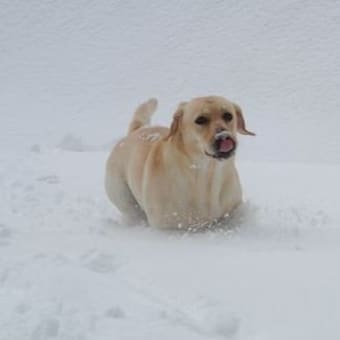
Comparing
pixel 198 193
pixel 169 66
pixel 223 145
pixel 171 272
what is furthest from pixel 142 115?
pixel 169 66

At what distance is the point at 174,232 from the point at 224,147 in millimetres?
495

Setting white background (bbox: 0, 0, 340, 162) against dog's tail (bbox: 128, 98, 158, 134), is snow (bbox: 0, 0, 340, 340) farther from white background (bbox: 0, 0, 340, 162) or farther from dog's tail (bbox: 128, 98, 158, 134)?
dog's tail (bbox: 128, 98, 158, 134)

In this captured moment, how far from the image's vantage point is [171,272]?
2654 mm

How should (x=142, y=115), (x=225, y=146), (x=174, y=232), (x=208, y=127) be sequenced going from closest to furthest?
(x=225, y=146)
(x=208, y=127)
(x=174, y=232)
(x=142, y=115)

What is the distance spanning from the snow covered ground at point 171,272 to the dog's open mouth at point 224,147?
359 millimetres

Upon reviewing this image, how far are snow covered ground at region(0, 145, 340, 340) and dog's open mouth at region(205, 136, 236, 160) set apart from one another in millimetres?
359

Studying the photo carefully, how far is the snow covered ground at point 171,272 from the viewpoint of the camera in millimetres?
2162

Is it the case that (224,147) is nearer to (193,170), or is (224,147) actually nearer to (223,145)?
(223,145)

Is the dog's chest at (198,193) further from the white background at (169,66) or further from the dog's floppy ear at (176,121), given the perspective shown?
the white background at (169,66)

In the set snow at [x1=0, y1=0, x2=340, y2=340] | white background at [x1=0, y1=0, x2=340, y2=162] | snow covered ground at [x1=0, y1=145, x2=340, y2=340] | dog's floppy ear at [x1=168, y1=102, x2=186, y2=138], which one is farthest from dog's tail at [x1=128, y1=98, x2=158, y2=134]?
white background at [x1=0, y1=0, x2=340, y2=162]

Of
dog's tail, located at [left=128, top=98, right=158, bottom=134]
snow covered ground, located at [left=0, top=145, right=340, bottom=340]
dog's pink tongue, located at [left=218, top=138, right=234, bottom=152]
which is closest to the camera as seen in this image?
snow covered ground, located at [left=0, top=145, right=340, bottom=340]

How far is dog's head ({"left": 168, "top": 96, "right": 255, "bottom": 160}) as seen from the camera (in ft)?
10.8

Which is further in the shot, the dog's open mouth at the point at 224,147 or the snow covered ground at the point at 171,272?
the dog's open mouth at the point at 224,147

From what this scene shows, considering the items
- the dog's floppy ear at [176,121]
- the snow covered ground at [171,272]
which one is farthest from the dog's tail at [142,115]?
the dog's floppy ear at [176,121]
